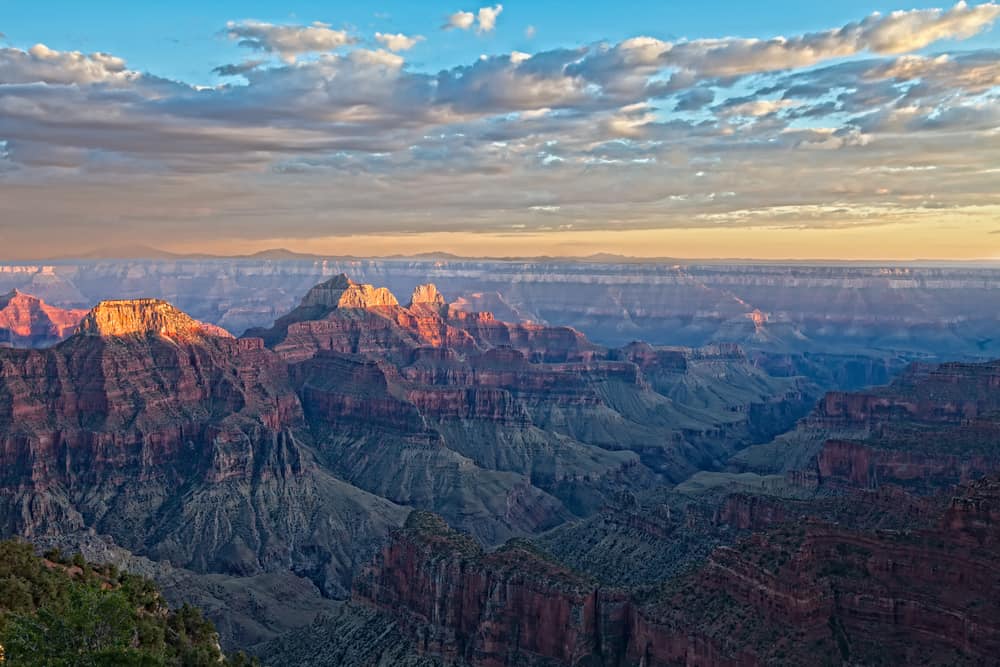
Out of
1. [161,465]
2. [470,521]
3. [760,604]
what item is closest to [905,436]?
[470,521]

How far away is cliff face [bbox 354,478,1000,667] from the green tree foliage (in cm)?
2534

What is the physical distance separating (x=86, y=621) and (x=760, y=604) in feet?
158

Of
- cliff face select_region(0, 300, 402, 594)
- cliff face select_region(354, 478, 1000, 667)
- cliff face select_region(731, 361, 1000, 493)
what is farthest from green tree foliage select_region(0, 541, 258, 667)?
cliff face select_region(731, 361, 1000, 493)

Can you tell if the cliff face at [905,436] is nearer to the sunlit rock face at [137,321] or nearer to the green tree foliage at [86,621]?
the green tree foliage at [86,621]

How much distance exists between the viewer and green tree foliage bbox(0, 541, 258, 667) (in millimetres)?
32906

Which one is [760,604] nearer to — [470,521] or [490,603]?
[490,603]

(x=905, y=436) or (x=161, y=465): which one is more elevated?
(x=905, y=436)

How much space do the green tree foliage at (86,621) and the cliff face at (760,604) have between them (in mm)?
25339

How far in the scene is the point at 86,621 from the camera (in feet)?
111

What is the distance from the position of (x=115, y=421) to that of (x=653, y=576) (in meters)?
101

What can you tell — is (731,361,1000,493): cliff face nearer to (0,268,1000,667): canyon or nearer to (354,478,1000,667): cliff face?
(0,268,1000,667): canyon

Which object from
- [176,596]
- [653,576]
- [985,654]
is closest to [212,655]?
[985,654]

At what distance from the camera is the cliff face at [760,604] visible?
6278 cm

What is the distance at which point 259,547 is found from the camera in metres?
144
